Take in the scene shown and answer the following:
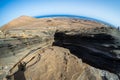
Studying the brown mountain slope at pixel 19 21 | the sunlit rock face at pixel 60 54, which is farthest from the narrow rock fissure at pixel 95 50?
the brown mountain slope at pixel 19 21

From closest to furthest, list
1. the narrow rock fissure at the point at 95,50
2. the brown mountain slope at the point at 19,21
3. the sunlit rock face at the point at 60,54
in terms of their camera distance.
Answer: the sunlit rock face at the point at 60,54, the narrow rock fissure at the point at 95,50, the brown mountain slope at the point at 19,21

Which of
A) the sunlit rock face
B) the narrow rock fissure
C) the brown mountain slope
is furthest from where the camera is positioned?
the brown mountain slope

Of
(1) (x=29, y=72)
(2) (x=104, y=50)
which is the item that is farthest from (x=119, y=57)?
(1) (x=29, y=72)

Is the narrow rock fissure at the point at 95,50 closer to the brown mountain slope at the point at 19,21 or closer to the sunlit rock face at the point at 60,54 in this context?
the sunlit rock face at the point at 60,54

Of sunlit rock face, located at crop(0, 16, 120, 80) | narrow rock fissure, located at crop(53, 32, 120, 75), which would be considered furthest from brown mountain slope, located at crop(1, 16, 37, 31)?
narrow rock fissure, located at crop(53, 32, 120, 75)

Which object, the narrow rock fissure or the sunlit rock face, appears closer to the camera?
the sunlit rock face

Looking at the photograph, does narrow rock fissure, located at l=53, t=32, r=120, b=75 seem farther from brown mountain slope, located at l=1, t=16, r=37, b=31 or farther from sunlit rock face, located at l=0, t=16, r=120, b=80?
brown mountain slope, located at l=1, t=16, r=37, b=31

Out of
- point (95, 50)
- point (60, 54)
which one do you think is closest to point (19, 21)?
point (60, 54)

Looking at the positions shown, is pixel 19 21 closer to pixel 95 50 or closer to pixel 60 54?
pixel 60 54
